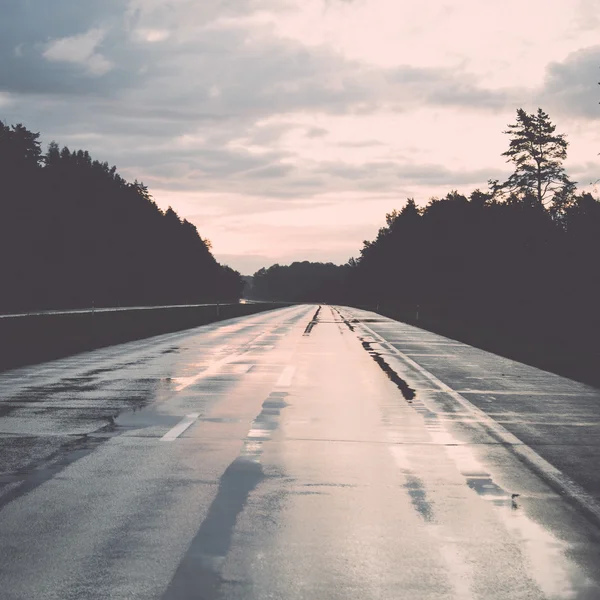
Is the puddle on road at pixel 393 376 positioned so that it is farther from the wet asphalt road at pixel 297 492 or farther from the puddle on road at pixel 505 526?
the puddle on road at pixel 505 526

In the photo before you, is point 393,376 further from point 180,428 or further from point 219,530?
point 219,530

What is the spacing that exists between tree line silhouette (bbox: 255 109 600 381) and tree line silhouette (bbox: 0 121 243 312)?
28.7 meters

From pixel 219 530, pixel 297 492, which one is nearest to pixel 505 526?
pixel 297 492

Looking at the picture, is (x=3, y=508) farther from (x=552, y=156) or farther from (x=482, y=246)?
(x=482, y=246)

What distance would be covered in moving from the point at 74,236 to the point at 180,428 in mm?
109977

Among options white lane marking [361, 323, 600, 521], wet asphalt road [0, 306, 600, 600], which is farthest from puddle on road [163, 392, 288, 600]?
white lane marking [361, 323, 600, 521]

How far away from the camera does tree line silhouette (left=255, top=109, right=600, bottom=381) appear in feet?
129

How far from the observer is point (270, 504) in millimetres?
6930

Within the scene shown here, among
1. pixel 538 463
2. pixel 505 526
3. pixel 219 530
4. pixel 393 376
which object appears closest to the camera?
pixel 219 530

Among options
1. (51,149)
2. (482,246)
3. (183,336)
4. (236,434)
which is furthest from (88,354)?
(51,149)

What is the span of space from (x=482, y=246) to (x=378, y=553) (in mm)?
98408

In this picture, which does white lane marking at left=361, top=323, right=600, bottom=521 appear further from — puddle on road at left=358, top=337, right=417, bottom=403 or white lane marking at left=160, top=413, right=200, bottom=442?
white lane marking at left=160, top=413, right=200, bottom=442

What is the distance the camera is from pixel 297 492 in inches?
291

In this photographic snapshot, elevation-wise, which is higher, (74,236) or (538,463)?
(74,236)
